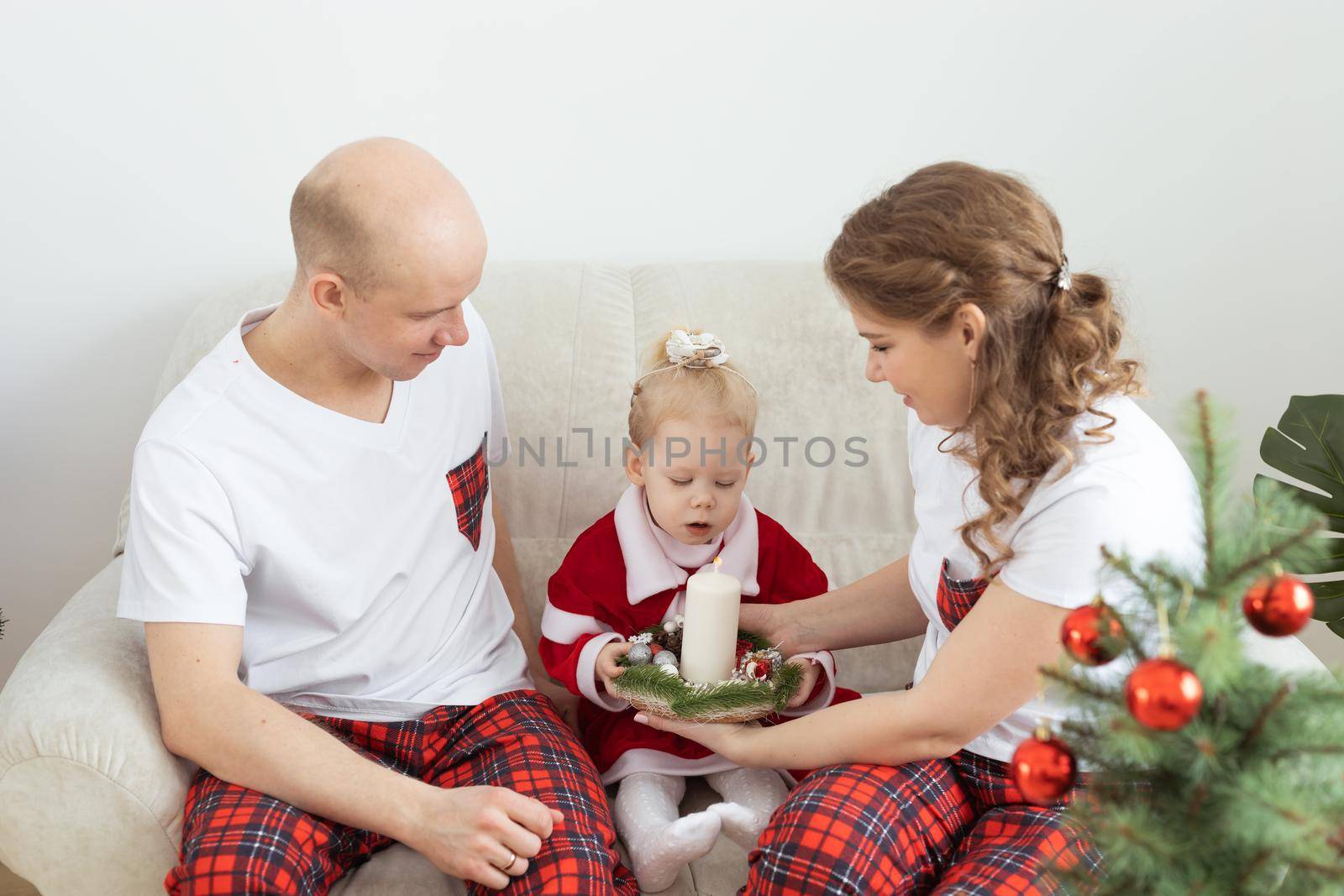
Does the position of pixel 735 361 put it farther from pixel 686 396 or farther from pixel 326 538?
pixel 326 538

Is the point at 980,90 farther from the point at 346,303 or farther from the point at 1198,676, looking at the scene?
the point at 1198,676

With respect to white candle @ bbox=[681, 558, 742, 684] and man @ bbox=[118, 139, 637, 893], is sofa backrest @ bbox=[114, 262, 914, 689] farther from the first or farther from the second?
white candle @ bbox=[681, 558, 742, 684]

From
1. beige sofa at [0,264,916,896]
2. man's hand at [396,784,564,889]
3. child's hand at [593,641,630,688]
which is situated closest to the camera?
man's hand at [396,784,564,889]

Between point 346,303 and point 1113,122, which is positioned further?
point 1113,122

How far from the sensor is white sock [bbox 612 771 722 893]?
1.47 metres

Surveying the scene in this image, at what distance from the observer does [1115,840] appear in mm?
823

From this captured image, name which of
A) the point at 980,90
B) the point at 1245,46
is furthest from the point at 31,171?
the point at 1245,46

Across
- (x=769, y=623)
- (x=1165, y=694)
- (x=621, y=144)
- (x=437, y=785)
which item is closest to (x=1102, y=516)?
(x=1165, y=694)

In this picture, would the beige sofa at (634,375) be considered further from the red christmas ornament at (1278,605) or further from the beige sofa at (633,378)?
the red christmas ornament at (1278,605)

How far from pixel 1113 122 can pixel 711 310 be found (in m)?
1.00

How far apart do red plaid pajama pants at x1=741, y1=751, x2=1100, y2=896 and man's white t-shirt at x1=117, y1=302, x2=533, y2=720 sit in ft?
1.83

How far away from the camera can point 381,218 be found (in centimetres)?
143

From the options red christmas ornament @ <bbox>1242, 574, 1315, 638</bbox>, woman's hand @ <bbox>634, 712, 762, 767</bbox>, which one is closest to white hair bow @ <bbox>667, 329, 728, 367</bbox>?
woman's hand @ <bbox>634, 712, 762, 767</bbox>

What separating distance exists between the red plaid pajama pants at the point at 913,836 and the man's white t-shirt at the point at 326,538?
0.56 meters
